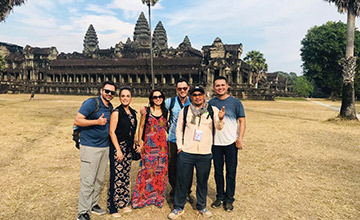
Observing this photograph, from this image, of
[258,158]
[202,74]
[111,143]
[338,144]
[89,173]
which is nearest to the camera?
[89,173]

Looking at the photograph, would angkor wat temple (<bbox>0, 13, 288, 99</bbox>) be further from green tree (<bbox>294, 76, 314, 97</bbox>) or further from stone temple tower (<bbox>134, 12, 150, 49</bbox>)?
green tree (<bbox>294, 76, 314, 97</bbox>)

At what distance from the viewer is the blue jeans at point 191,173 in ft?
11.5

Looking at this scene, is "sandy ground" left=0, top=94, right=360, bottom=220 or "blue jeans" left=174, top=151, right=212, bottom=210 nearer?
"blue jeans" left=174, top=151, right=212, bottom=210

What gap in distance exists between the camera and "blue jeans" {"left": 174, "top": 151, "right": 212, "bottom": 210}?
138 inches

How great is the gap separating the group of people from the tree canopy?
47429mm

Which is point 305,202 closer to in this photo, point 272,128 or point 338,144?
point 338,144

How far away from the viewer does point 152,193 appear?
158 inches

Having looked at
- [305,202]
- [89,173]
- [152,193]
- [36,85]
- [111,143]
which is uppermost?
[36,85]

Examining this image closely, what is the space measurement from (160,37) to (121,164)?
77293mm

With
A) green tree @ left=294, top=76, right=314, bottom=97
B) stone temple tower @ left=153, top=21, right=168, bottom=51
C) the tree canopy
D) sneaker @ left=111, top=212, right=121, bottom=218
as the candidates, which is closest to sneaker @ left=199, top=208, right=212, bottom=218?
sneaker @ left=111, top=212, right=121, bottom=218

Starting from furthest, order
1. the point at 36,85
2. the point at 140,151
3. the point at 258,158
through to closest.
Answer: the point at 36,85 < the point at 258,158 < the point at 140,151

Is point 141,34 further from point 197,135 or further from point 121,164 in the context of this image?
point 197,135

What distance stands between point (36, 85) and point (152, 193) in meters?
61.6

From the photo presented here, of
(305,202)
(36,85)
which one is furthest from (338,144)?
(36,85)
